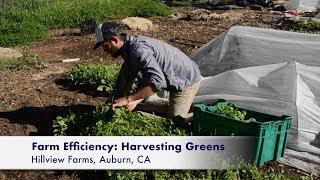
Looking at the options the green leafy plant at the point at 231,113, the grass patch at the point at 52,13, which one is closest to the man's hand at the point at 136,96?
the green leafy plant at the point at 231,113

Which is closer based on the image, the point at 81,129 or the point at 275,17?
the point at 81,129

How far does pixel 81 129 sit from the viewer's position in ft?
22.4

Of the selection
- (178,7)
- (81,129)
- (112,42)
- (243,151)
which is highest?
(112,42)

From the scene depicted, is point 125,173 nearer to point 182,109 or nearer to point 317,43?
point 182,109

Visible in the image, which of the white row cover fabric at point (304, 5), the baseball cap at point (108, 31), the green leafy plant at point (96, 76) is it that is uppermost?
the baseball cap at point (108, 31)

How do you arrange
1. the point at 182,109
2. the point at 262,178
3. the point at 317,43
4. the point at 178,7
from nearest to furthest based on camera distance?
1. the point at 262,178
2. the point at 182,109
3. the point at 317,43
4. the point at 178,7

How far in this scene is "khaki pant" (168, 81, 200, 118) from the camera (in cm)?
659

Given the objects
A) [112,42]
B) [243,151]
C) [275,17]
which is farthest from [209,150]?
[275,17]

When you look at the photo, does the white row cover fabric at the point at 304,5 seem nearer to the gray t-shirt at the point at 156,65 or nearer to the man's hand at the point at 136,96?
the gray t-shirt at the point at 156,65

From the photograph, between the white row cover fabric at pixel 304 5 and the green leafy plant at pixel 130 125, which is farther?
the white row cover fabric at pixel 304 5

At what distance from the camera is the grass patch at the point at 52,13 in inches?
579

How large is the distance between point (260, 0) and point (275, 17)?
431 centimetres

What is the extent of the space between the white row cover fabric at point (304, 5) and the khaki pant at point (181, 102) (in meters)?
15.9

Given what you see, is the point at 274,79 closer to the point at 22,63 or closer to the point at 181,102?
the point at 181,102
